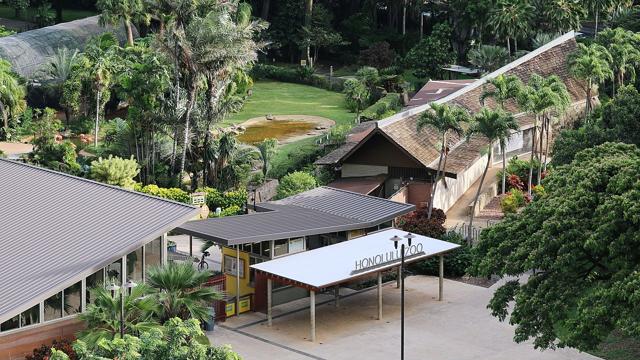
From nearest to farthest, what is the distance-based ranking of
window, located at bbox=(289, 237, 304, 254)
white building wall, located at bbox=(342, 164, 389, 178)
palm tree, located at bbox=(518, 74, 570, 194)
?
window, located at bbox=(289, 237, 304, 254)
palm tree, located at bbox=(518, 74, 570, 194)
white building wall, located at bbox=(342, 164, 389, 178)

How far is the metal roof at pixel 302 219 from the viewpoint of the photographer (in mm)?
54844

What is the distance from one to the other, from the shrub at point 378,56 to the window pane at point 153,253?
228ft

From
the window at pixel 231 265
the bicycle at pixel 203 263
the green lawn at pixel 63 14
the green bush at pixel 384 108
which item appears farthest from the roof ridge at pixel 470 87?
the green lawn at pixel 63 14

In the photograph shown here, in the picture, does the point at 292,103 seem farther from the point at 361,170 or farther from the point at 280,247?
the point at 280,247

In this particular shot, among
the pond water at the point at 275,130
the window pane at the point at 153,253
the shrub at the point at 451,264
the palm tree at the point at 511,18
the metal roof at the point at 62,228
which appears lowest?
the shrub at the point at 451,264

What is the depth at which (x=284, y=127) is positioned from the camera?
3900 inches

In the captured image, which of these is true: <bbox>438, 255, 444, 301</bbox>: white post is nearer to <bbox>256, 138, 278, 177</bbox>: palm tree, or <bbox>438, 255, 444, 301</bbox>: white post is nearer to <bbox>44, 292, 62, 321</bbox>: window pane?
<bbox>44, 292, 62, 321</bbox>: window pane

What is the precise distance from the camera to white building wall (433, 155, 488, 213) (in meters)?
72.8

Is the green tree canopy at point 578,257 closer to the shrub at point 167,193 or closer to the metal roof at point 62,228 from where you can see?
the metal roof at point 62,228

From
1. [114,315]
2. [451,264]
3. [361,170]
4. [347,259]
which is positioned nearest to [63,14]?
[361,170]

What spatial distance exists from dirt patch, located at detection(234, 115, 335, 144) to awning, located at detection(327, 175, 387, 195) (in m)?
19.0

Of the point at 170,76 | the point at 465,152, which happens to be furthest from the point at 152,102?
the point at 465,152

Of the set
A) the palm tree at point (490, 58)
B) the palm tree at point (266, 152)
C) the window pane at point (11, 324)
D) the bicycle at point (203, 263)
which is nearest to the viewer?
the window pane at point (11, 324)

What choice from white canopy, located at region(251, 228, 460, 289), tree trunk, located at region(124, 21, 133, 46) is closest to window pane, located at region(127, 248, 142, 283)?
white canopy, located at region(251, 228, 460, 289)
